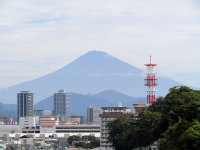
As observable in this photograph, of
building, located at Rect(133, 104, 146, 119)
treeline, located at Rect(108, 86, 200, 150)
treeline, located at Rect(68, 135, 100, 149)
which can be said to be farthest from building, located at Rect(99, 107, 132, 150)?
treeline, located at Rect(108, 86, 200, 150)

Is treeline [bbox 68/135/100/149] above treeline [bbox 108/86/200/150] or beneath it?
beneath

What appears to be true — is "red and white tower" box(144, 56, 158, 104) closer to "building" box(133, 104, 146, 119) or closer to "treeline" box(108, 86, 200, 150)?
"building" box(133, 104, 146, 119)

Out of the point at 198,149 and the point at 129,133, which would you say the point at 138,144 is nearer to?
the point at 129,133

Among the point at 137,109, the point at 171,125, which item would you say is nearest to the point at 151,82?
the point at 137,109

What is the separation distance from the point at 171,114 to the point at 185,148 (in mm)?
18549

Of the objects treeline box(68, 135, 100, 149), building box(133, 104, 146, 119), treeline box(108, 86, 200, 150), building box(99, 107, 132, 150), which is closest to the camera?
treeline box(108, 86, 200, 150)

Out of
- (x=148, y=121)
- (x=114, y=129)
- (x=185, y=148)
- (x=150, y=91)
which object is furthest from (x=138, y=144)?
(x=150, y=91)

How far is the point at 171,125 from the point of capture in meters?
65.9

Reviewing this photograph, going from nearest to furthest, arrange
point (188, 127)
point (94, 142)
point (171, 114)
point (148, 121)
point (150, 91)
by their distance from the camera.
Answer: point (188, 127) → point (171, 114) → point (148, 121) → point (150, 91) → point (94, 142)

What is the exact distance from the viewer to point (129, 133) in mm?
83750

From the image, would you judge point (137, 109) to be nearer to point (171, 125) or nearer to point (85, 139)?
point (171, 125)

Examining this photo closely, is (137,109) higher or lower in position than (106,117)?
higher

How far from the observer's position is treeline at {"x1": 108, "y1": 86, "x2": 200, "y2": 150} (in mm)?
50594

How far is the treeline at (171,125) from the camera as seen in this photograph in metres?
50.6
